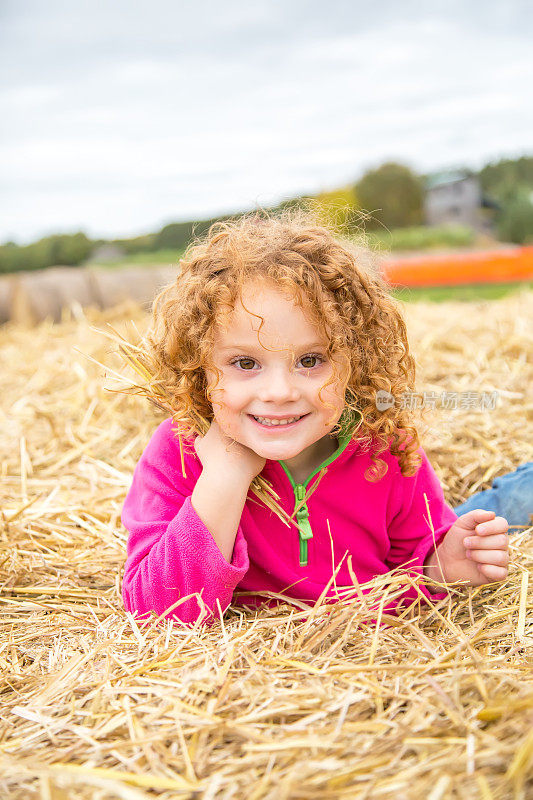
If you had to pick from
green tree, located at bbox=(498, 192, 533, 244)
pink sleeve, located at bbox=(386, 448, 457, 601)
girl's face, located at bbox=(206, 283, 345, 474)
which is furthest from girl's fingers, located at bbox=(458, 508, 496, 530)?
green tree, located at bbox=(498, 192, 533, 244)

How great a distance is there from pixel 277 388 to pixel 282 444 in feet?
0.49

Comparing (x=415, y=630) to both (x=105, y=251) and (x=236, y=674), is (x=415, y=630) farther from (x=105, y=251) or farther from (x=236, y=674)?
(x=105, y=251)

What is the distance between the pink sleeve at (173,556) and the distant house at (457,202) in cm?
1533

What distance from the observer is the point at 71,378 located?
4480 mm

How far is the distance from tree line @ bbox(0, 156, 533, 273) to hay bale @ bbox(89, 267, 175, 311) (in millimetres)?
548

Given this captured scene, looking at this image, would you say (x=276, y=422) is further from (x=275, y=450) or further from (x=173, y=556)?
(x=173, y=556)

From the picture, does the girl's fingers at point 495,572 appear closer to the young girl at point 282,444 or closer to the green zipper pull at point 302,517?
the young girl at point 282,444

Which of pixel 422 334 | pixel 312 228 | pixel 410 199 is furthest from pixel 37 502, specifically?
pixel 410 199

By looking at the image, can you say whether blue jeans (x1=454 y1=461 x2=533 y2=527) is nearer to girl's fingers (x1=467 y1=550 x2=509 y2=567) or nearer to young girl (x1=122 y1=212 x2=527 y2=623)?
young girl (x1=122 y1=212 x2=527 y2=623)

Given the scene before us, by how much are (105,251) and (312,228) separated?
411 inches

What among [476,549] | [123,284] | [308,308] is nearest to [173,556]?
[308,308]

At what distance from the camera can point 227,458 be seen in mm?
1850

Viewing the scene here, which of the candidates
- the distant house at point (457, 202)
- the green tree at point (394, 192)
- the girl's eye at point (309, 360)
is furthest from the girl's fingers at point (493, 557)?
the green tree at point (394, 192)

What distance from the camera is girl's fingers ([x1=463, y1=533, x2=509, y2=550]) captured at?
1.93 meters
